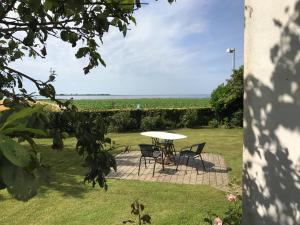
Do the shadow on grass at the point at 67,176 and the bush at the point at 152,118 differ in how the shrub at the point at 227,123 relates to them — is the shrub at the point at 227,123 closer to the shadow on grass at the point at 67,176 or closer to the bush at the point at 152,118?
the bush at the point at 152,118

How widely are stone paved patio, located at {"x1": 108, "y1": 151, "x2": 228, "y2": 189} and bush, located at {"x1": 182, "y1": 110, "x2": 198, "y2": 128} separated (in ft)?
41.4

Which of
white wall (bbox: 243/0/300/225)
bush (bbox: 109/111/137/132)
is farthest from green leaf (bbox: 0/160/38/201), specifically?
bush (bbox: 109/111/137/132)

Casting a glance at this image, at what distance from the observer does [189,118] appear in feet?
88.4

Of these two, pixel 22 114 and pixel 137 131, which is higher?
pixel 22 114

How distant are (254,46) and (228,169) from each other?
9555mm

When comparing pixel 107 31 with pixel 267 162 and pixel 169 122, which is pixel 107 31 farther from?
pixel 169 122

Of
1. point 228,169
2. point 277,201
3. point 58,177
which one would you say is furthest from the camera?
point 228,169

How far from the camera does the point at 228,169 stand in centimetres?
1246

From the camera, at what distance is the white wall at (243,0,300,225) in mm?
2992

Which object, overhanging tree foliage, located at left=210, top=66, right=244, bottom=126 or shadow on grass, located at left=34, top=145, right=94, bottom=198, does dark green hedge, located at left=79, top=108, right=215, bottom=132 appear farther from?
shadow on grass, located at left=34, top=145, right=94, bottom=198

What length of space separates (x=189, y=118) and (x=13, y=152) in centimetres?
2634

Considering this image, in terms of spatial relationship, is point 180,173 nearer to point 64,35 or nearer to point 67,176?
point 67,176

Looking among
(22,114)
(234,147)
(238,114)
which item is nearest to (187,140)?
(234,147)

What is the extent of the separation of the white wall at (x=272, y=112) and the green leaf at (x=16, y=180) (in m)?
2.54
